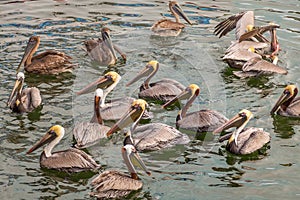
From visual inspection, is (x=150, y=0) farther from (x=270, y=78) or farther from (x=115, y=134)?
(x=115, y=134)

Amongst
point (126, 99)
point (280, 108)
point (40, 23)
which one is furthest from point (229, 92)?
point (40, 23)

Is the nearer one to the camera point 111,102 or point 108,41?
point 111,102

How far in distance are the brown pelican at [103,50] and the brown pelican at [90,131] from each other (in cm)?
220

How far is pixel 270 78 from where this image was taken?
964 centimetres

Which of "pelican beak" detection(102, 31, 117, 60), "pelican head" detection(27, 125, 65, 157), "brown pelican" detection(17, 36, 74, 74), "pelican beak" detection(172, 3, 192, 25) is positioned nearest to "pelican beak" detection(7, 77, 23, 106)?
"brown pelican" detection(17, 36, 74, 74)

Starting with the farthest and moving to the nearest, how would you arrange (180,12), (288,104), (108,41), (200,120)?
(180,12), (108,41), (288,104), (200,120)

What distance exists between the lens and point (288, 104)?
8.44 metres

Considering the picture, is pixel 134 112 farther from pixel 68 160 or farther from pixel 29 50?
pixel 29 50

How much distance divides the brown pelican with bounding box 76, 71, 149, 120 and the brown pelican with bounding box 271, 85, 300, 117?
1766 mm

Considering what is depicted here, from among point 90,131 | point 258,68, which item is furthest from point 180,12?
point 90,131

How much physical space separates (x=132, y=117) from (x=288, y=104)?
2200 mm

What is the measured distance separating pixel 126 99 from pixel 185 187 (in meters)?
2.09

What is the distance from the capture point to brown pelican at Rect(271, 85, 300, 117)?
8344 mm

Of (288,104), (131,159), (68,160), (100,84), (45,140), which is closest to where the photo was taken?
(131,159)
